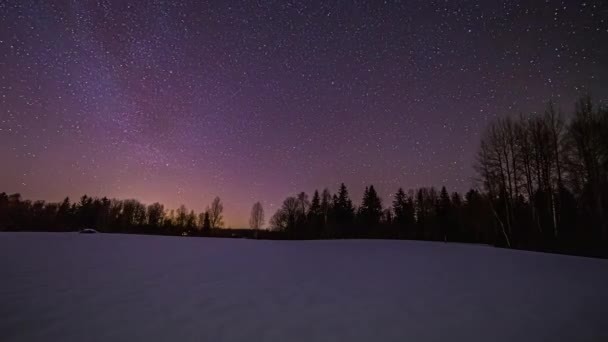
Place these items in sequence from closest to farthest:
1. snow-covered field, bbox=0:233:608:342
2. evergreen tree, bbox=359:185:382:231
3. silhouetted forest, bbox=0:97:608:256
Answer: snow-covered field, bbox=0:233:608:342, silhouetted forest, bbox=0:97:608:256, evergreen tree, bbox=359:185:382:231

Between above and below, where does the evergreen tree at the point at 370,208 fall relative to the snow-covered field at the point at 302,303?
above

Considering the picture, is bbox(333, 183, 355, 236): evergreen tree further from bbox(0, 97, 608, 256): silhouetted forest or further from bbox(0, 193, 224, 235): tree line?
bbox(0, 193, 224, 235): tree line

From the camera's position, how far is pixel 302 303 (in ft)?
16.4

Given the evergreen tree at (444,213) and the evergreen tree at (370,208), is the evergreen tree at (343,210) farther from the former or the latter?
the evergreen tree at (444,213)

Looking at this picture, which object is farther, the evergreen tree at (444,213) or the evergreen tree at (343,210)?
the evergreen tree at (343,210)

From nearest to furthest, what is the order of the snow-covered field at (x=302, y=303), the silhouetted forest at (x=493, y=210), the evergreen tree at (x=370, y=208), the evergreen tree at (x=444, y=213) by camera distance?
the snow-covered field at (x=302, y=303) → the silhouetted forest at (x=493, y=210) → the evergreen tree at (x=444, y=213) → the evergreen tree at (x=370, y=208)

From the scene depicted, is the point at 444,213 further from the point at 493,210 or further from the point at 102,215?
the point at 102,215

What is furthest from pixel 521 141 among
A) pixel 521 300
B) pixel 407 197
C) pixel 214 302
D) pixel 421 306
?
pixel 407 197

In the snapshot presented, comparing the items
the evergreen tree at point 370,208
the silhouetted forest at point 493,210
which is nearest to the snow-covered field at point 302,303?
the silhouetted forest at point 493,210

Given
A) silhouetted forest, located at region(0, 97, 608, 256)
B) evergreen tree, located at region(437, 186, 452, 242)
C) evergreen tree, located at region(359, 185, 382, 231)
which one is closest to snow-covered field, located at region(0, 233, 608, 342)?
silhouetted forest, located at region(0, 97, 608, 256)

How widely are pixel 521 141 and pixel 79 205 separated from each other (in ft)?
325

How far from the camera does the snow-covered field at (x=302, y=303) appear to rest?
357cm

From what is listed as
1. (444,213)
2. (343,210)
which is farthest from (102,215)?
(444,213)

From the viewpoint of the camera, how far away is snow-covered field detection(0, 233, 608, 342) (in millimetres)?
3572
